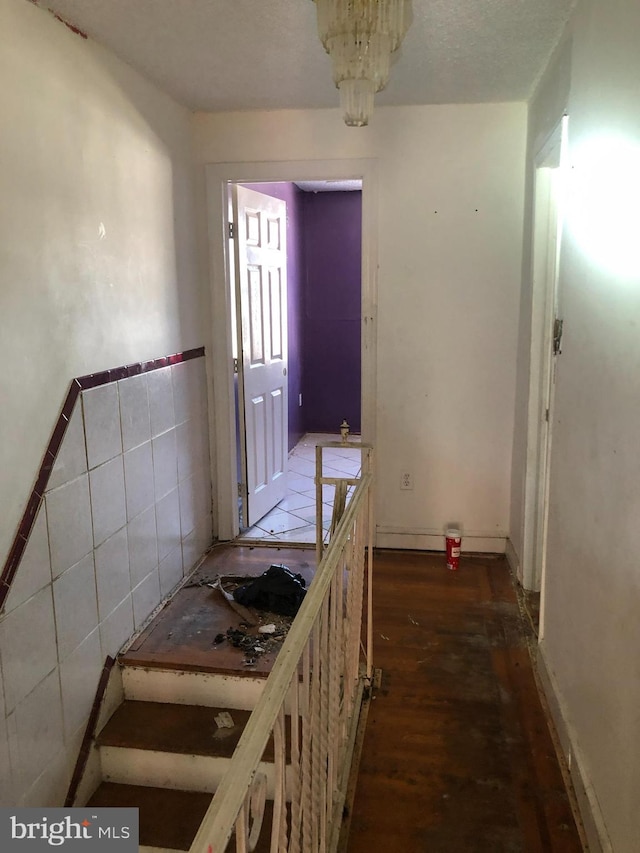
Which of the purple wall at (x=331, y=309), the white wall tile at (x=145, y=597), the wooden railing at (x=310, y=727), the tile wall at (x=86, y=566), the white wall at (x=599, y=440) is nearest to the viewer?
the wooden railing at (x=310, y=727)

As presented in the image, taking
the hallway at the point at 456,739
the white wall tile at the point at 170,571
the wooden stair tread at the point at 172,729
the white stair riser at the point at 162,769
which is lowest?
the white stair riser at the point at 162,769

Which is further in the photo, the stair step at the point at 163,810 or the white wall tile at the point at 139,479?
the white wall tile at the point at 139,479

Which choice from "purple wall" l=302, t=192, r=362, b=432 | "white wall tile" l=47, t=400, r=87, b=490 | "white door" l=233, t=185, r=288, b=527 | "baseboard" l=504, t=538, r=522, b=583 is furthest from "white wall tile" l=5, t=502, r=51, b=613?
"purple wall" l=302, t=192, r=362, b=432

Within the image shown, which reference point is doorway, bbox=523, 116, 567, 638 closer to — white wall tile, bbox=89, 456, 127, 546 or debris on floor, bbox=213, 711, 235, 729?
debris on floor, bbox=213, 711, 235, 729

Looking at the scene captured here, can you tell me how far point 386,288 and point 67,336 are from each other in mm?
1841

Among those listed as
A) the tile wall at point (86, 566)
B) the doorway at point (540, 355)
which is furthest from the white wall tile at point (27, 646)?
the doorway at point (540, 355)

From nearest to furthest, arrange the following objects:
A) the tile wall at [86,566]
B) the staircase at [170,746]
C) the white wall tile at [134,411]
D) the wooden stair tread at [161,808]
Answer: the tile wall at [86,566] → the wooden stair tread at [161,808] → the staircase at [170,746] → the white wall tile at [134,411]

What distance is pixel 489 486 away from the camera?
362 cm

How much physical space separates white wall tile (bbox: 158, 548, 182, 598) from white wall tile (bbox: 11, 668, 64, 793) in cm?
89

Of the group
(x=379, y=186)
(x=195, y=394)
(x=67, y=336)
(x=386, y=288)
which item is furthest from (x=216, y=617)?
(x=379, y=186)

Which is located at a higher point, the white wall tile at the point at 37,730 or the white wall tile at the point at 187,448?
the white wall tile at the point at 187,448

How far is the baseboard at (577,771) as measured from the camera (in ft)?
5.41

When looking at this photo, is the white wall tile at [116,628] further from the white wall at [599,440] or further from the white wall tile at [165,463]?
the white wall at [599,440]

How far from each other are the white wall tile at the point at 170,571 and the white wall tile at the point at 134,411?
2.03 feet
